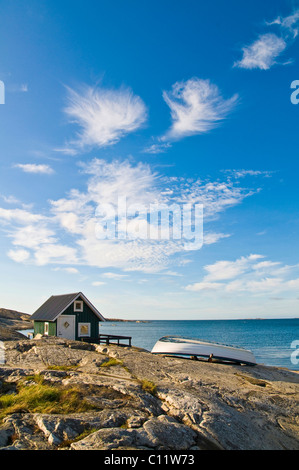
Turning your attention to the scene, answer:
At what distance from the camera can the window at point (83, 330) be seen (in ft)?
109

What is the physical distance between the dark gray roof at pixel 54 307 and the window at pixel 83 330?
2508 millimetres

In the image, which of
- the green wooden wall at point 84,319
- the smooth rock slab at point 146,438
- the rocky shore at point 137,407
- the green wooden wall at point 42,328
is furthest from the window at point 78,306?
the smooth rock slab at point 146,438

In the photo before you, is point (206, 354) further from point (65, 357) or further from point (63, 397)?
point (63, 397)

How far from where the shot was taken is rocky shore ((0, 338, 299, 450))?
9.12 m

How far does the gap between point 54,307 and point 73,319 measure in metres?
2.87

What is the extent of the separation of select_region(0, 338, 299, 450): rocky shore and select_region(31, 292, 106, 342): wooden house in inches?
558
